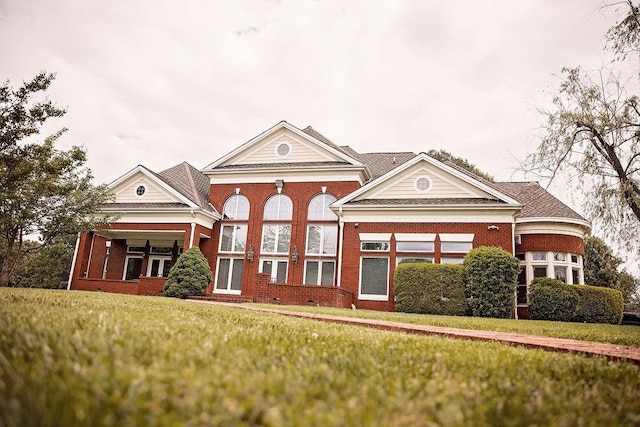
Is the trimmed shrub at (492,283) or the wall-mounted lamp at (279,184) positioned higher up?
the wall-mounted lamp at (279,184)

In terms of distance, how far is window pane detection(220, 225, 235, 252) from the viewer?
21938 mm

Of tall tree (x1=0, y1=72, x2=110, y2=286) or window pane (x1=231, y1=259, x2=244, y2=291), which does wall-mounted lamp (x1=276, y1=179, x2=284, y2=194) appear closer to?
window pane (x1=231, y1=259, x2=244, y2=291)

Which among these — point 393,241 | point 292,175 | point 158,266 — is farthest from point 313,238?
point 158,266

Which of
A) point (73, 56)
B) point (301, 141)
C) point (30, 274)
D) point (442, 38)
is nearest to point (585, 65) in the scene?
point (442, 38)

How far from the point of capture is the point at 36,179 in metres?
13.2

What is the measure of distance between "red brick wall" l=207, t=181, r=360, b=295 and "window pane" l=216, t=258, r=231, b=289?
0.38m

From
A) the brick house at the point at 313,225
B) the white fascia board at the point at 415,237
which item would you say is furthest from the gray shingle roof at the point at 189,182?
the white fascia board at the point at 415,237

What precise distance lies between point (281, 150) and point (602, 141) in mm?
15149

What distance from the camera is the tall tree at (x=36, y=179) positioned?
405 inches

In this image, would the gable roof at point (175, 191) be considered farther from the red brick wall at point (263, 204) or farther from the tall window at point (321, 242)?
the tall window at point (321, 242)

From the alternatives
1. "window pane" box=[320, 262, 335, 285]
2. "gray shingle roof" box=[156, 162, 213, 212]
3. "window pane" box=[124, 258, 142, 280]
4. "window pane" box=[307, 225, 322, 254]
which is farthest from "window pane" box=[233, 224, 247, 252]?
"window pane" box=[124, 258, 142, 280]

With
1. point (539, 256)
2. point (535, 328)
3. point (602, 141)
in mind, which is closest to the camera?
point (535, 328)

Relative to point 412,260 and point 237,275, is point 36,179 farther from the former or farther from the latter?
point 412,260

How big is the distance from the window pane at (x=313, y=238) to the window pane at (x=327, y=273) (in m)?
0.86
